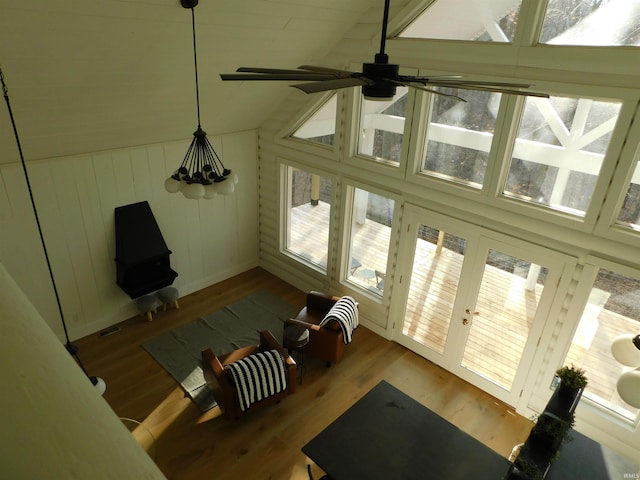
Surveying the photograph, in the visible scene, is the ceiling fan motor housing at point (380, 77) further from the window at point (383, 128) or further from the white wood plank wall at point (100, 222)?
the white wood plank wall at point (100, 222)

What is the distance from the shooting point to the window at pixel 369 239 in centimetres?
536

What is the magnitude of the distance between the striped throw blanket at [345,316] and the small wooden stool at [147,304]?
2.30 metres

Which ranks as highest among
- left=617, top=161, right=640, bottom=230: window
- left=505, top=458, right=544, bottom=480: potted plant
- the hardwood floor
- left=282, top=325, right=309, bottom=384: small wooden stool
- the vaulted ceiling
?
the vaulted ceiling

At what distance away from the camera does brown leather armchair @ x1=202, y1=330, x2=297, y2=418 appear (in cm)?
409

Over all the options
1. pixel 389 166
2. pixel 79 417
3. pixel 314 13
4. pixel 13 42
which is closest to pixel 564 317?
pixel 389 166

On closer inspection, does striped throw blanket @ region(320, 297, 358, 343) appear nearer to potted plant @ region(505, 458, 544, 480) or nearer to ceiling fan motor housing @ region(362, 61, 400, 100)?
potted plant @ region(505, 458, 544, 480)

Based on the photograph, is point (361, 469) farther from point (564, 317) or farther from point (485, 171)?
point (485, 171)

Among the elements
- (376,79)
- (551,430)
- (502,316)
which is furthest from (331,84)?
(502,316)

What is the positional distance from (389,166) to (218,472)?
11.6 ft

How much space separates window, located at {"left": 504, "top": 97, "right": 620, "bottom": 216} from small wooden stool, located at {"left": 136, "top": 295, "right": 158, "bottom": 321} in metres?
4.50

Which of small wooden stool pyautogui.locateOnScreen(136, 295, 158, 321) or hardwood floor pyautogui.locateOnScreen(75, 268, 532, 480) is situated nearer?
hardwood floor pyautogui.locateOnScreen(75, 268, 532, 480)

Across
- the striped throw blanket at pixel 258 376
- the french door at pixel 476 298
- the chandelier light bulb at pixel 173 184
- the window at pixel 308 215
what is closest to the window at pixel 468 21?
the french door at pixel 476 298

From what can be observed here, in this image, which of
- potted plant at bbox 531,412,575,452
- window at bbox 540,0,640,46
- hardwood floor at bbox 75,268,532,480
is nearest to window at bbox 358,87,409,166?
window at bbox 540,0,640,46

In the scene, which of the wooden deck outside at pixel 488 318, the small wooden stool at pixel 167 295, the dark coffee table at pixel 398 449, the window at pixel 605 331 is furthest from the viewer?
the small wooden stool at pixel 167 295
